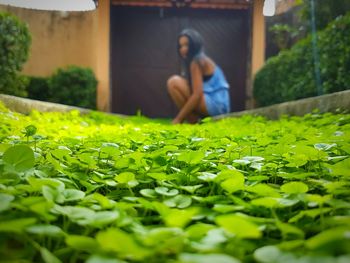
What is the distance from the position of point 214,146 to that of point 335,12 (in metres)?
5.31

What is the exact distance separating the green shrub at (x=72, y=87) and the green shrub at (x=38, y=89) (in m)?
0.31

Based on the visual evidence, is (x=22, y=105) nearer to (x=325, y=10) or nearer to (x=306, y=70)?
(x=306, y=70)

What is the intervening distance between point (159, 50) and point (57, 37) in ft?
10.3

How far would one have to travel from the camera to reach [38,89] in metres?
9.37

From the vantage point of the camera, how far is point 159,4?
1006 centimetres

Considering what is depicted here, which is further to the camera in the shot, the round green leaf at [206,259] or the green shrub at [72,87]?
the green shrub at [72,87]

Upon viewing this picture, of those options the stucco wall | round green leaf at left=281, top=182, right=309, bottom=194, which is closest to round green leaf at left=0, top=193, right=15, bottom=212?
round green leaf at left=281, top=182, right=309, bottom=194

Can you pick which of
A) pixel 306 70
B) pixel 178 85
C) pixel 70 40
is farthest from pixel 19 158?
pixel 70 40

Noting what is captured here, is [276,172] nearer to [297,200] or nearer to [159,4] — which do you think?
[297,200]

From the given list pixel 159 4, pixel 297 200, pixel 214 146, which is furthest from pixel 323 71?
pixel 159 4

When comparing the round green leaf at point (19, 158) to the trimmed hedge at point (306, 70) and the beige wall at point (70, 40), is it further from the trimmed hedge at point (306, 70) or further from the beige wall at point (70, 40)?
the beige wall at point (70, 40)

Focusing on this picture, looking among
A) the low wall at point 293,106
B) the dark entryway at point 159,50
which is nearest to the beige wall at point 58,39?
the dark entryway at point 159,50

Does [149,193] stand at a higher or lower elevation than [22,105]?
lower

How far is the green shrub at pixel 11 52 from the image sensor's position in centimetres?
543
